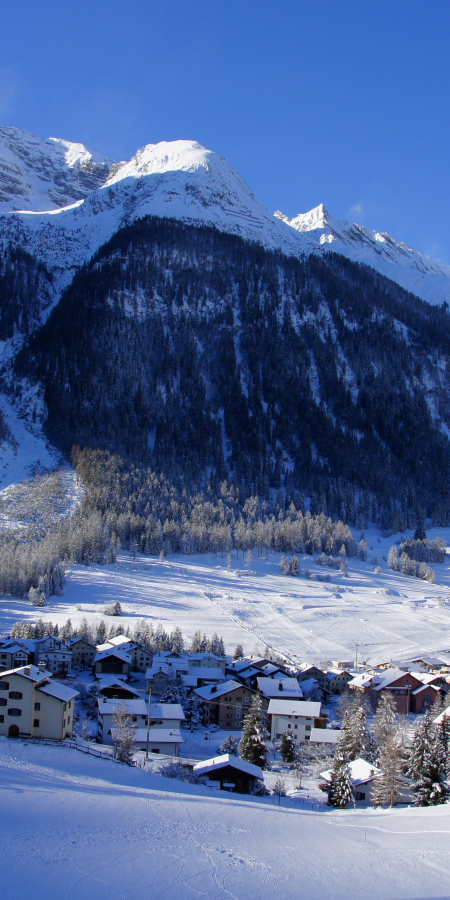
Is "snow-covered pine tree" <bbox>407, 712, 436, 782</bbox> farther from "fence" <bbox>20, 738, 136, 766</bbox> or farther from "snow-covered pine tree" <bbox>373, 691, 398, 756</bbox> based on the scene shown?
"fence" <bbox>20, 738, 136, 766</bbox>

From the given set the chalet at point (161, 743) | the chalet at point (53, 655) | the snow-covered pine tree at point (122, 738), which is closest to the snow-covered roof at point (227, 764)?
the snow-covered pine tree at point (122, 738)

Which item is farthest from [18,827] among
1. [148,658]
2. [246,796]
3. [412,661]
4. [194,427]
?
[194,427]

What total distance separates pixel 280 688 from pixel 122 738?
978 inches

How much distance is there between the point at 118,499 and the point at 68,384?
68.3 meters

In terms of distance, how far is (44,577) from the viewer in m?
91.5

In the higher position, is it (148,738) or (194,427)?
(194,427)

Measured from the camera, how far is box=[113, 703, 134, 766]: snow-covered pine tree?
33.7 metres

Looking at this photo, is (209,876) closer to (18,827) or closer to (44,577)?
(18,827)

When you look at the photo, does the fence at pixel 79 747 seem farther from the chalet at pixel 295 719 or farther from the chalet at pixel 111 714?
the chalet at pixel 295 719

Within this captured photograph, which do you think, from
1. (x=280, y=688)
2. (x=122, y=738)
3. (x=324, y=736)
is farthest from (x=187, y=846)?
(x=280, y=688)

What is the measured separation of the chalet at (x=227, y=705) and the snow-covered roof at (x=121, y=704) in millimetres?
8109

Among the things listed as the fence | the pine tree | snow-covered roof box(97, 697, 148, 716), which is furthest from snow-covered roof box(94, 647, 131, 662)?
the pine tree

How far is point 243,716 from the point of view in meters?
54.8

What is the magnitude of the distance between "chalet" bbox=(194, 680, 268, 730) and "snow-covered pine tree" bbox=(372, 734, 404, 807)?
790 inches
